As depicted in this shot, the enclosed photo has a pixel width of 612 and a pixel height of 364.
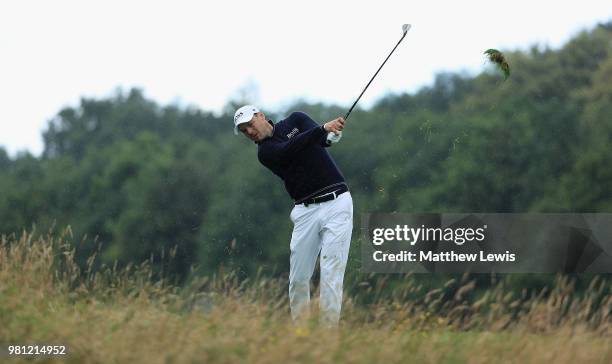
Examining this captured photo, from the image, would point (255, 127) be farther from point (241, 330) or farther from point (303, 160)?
point (241, 330)

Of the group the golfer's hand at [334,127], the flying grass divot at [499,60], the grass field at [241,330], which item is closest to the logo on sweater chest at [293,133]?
the golfer's hand at [334,127]

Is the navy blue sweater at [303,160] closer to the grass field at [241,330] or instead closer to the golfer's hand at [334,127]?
the golfer's hand at [334,127]

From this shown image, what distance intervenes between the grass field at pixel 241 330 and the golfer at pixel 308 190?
60 cm

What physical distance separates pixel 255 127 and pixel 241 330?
3.20 m

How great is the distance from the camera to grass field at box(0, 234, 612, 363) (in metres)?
7.16

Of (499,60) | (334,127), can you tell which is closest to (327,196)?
(334,127)

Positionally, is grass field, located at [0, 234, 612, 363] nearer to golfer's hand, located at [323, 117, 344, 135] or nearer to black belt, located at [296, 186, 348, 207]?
black belt, located at [296, 186, 348, 207]

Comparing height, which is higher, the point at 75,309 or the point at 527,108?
the point at 527,108

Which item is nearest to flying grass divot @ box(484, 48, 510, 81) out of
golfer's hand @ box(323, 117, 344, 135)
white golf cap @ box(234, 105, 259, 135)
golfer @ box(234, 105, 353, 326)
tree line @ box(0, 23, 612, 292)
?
golfer @ box(234, 105, 353, 326)

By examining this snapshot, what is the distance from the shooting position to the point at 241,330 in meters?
7.64

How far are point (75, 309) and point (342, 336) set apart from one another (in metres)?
2.13

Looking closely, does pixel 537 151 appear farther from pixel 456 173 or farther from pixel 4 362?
pixel 4 362

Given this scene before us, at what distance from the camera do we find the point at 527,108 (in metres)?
56.2

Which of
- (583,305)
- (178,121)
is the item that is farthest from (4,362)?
→ (178,121)
